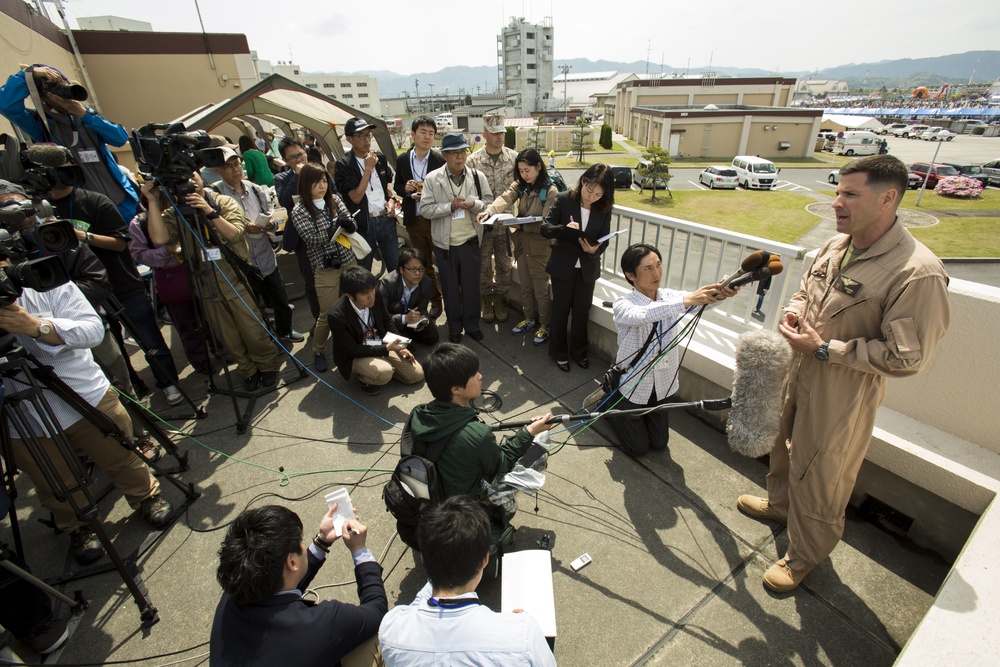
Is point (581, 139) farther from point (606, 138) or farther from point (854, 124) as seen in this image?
point (854, 124)

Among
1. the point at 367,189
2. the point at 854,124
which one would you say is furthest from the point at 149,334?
the point at 854,124

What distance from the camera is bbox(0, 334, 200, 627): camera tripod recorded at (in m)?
2.08

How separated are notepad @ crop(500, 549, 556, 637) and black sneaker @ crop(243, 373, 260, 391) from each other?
3.06m

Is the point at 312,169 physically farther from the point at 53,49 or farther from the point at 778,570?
the point at 53,49

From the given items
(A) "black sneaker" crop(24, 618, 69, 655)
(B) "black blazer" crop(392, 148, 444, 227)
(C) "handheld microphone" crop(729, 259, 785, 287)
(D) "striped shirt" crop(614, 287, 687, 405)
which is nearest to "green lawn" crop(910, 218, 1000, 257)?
(D) "striped shirt" crop(614, 287, 687, 405)

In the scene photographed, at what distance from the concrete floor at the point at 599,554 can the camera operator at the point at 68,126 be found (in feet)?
8.30

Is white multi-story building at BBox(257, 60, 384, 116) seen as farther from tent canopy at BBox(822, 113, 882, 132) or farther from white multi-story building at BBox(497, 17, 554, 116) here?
tent canopy at BBox(822, 113, 882, 132)

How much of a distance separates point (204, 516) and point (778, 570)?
3439mm

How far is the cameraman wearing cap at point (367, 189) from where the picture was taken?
4.71 metres

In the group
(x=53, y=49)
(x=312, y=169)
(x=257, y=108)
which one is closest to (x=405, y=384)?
(x=312, y=169)

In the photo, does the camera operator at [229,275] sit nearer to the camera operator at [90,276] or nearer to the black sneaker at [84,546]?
the camera operator at [90,276]

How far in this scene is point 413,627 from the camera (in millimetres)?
1438

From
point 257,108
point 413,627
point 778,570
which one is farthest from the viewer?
point 257,108

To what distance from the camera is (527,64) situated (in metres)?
83.6
